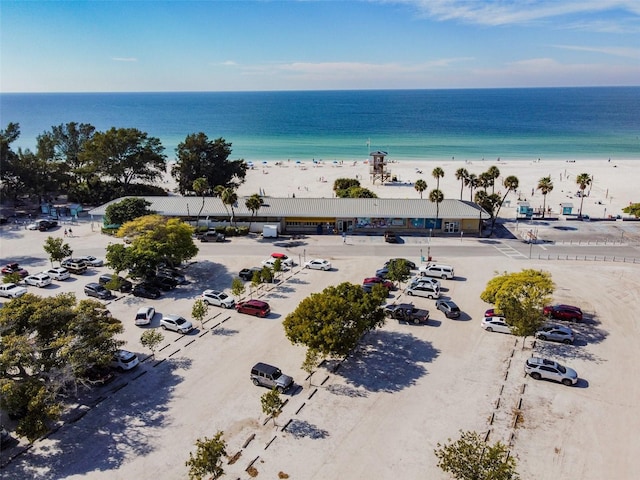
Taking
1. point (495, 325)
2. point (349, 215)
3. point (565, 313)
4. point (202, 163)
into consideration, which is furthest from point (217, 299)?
point (202, 163)

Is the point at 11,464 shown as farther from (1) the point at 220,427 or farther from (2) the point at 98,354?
(1) the point at 220,427

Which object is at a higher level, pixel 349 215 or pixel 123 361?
pixel 349 215

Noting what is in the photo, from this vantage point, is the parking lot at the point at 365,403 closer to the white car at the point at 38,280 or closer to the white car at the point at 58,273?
the white car at the point at 58,273

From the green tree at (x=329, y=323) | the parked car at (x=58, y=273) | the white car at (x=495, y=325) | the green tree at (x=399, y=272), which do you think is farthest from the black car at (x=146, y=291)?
the white car at (x=495, y=325)

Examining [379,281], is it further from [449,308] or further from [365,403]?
[365,403]

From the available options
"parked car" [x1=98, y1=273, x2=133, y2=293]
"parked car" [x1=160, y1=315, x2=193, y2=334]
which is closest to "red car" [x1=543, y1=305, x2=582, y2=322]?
"parked car" [x1=160, y1=315, x2=193, y2=334]
